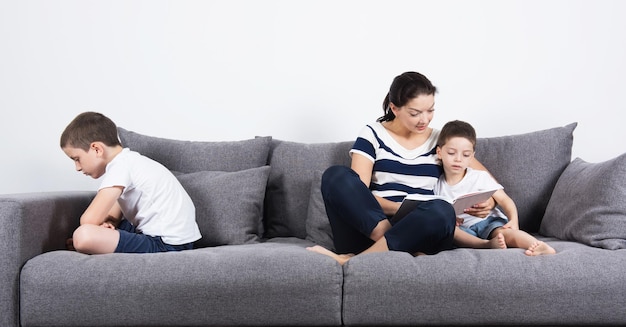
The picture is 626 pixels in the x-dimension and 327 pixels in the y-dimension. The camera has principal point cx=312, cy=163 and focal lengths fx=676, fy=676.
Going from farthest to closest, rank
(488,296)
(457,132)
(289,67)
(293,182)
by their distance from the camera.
A: (289,67)
(293,182)
(457,132)
(488,296)

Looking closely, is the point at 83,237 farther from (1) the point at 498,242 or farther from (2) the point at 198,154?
(1) the point at 498,242

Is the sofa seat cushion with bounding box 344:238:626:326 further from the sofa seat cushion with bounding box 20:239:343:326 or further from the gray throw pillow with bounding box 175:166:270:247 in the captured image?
the gray throw pillow with bounding box 175:166:270:247

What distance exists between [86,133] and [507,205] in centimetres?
159

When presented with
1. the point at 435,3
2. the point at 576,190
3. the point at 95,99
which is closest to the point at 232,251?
the point at 576,190

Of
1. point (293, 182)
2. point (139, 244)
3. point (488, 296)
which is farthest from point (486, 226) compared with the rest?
point (139, 244)

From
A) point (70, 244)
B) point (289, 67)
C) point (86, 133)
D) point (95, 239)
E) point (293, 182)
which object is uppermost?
point (289, 67)

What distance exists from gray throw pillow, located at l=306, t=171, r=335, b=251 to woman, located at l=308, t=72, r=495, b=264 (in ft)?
0.66

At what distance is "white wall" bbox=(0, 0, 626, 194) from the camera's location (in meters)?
3.34

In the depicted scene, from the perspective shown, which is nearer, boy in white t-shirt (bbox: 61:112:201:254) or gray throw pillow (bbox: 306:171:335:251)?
boy in white t-shirt (bbox: 61:112:201:254)

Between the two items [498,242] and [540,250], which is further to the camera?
[498,242]

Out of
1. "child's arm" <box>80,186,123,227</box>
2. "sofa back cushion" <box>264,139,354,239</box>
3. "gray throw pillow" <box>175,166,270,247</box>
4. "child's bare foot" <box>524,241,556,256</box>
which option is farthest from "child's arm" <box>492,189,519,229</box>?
"child's arm" <box>80,186,123,227</box>

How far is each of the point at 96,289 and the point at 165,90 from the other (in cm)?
156

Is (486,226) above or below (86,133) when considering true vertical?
below

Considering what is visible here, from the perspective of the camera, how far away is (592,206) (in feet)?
7.95
